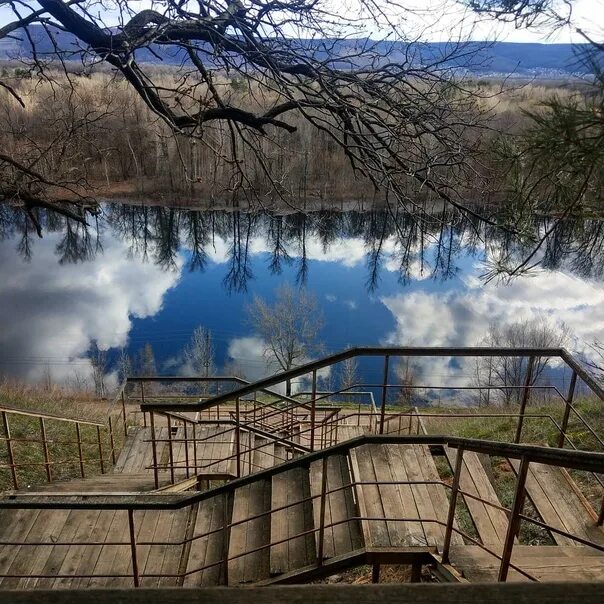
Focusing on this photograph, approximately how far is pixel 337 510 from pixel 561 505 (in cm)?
164

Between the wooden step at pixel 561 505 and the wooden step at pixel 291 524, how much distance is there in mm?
1628

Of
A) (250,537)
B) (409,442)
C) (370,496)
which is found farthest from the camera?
(250,537)

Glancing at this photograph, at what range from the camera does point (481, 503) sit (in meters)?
3.93

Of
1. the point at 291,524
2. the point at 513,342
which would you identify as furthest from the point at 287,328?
the point at 291,524

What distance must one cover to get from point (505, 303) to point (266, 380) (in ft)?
80.3

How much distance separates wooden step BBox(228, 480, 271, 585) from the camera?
147 inches

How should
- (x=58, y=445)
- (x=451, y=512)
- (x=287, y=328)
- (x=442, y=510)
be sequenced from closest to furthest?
Answer: (x=451, y=512), (x=442, y=510), (x=58, y=445), (x=287, y=328)

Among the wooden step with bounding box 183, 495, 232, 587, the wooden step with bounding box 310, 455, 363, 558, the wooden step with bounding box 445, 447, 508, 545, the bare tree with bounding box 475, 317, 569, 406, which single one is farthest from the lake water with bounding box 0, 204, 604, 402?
the wooden step with bounding box 183, 495, 232, 587

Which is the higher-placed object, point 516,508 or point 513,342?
point 516,508

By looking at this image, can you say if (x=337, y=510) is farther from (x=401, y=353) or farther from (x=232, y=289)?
(x=232, y=289)

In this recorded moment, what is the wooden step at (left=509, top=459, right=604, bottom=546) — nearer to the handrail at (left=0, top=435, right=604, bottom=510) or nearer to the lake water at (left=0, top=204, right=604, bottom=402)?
the handrail at (left=0, top=435, right=604, bottom=510)

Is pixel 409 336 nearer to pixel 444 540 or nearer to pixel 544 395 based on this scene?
pixel 544 395

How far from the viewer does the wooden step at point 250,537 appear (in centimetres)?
373

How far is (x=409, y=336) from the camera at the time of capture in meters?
23.2
